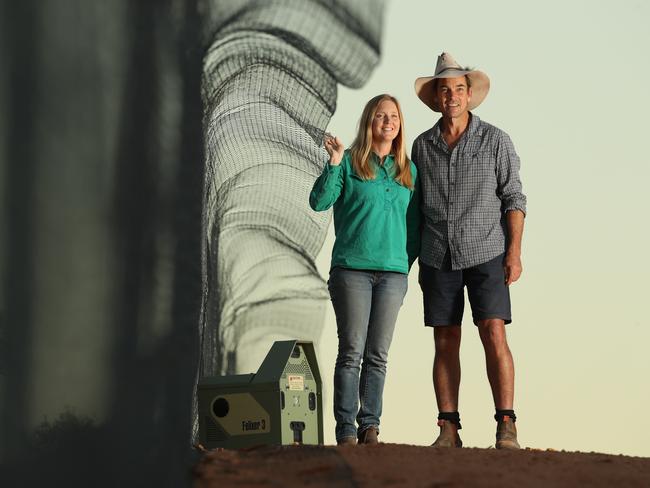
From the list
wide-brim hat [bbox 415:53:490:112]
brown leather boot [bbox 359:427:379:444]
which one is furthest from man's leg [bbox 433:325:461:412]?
wide-brim hat [bbox 415:53:490:112]

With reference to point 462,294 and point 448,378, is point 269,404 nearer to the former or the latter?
point 448,378

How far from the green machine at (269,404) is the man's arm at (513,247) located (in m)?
1.11

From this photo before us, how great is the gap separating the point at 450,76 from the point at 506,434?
1852 mm

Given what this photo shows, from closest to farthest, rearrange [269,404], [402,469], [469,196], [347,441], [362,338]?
[402,469]
[347,441]
[362,338]
[269,404]
[469,196]

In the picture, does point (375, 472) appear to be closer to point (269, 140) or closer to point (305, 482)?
point (305, 482)

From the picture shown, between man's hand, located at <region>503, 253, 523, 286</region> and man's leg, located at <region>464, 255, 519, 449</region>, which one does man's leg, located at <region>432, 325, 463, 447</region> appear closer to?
man's leg, located at <region>464, 255, 519, 449</region>

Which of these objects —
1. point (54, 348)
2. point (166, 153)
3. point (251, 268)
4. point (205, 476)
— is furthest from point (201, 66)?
point (205, 476)

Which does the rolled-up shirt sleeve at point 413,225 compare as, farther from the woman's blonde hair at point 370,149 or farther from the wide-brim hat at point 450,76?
the wide-brim hat at point 450,76

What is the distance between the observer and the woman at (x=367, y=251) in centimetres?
579

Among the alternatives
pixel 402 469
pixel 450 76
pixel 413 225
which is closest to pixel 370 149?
pixel 413 225

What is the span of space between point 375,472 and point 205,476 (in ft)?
2.12

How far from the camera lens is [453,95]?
6.18 m

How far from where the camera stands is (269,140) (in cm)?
805

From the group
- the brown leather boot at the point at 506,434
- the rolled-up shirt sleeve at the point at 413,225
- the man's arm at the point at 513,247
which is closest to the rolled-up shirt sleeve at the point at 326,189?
the rolled-up shirt sleeve at the point at 413,225
